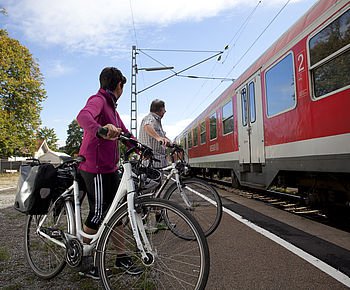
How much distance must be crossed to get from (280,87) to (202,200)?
10.1ft

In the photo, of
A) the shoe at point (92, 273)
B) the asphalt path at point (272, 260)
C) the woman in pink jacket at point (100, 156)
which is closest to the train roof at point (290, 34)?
the asphalt path at point (272, 260)

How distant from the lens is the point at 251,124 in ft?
26.8

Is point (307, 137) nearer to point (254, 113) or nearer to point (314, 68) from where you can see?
point (314, 68)

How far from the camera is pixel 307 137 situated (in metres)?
5.25

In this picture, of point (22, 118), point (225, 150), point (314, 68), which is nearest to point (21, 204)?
point (314, 68)

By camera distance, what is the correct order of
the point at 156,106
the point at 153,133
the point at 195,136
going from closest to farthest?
1. the point at 153,133
2. the point at 156,106
3. the point at 195,136

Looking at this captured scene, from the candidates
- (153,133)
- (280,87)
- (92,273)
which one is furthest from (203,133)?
(92,273)

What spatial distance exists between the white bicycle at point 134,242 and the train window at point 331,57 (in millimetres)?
2993

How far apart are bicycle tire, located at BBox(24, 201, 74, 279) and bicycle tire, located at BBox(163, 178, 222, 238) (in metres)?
1.62

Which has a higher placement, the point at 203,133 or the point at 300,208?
the point at 203,133

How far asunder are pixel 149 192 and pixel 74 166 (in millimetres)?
774

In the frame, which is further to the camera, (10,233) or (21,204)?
(10,233)

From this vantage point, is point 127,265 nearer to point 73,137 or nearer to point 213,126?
point 213,126

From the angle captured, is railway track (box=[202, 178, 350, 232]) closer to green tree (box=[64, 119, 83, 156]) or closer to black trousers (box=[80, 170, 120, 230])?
black trousers (box=[80, 170, 120, 230])
